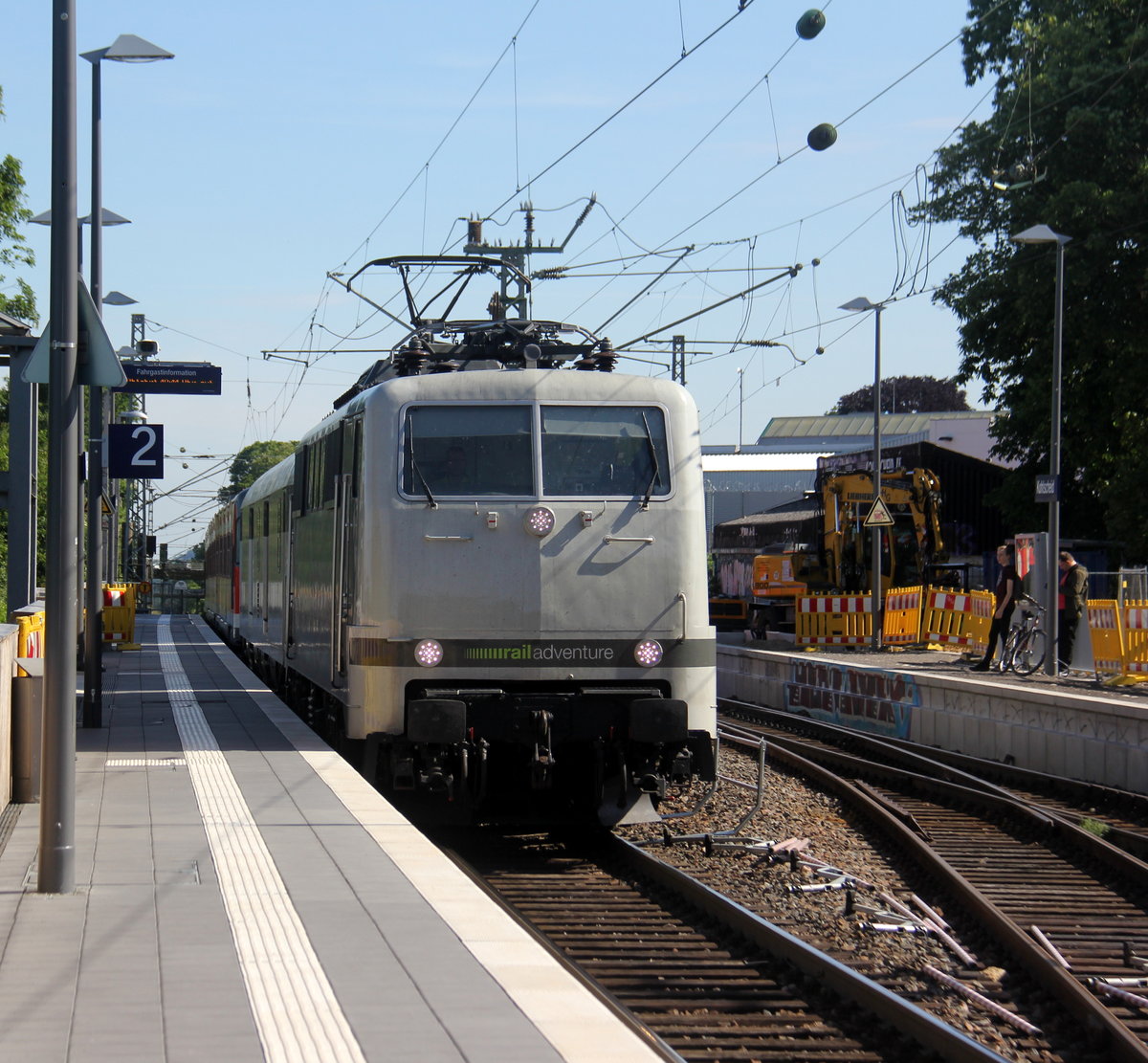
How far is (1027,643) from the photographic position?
2092 centimetres

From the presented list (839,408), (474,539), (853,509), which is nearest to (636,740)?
(474,539)

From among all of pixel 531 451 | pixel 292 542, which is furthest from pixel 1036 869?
pixel 292 542

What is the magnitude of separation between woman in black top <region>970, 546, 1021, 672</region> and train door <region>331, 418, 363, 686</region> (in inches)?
443

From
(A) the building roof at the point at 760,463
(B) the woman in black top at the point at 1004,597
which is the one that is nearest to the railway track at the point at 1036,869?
(B) the woman in black top at the point at 1004,597

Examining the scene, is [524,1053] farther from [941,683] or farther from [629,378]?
[941,683]

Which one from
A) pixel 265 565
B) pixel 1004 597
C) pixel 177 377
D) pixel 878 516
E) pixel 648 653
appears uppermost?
pixel 177 377

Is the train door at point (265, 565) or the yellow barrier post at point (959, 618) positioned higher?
the train door at point (265, 565)

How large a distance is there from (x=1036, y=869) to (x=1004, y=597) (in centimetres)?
1110

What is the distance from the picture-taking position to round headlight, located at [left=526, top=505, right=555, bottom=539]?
10.2 metres

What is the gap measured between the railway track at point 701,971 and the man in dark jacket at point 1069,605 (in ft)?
39.6

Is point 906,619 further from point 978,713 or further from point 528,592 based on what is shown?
point 528,592

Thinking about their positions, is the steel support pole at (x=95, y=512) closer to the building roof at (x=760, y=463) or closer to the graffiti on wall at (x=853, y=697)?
the graffiti on wall at (x=853, y=697)

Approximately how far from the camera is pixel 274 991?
16.6 ft

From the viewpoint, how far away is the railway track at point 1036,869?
6.89 metres
